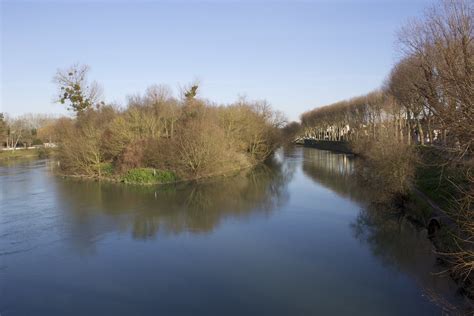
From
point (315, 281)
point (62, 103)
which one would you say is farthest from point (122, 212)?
point (62, 103)

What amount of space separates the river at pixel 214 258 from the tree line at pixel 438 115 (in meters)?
2.06

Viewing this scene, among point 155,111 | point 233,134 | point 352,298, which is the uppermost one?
point 155,111

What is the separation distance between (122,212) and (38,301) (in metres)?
9.49

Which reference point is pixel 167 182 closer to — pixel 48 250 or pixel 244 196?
pixel 244 196

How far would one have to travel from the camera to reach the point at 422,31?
15.8 metres

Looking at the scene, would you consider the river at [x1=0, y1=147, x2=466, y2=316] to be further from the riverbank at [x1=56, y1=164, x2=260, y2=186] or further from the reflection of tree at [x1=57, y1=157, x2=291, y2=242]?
the riverbank at [x1=56, y1=164, x2=260, y2=186]

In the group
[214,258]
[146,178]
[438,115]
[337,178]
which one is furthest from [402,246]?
[146,178]

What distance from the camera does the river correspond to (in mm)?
9984

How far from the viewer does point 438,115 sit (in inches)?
252

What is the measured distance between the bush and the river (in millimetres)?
5695

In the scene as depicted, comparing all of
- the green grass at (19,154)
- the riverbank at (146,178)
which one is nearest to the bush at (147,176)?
the riverbank at (146,178)

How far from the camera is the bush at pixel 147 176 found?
1153 inches

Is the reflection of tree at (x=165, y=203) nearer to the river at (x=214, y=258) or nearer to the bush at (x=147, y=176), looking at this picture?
the river at (x=214, y=258)

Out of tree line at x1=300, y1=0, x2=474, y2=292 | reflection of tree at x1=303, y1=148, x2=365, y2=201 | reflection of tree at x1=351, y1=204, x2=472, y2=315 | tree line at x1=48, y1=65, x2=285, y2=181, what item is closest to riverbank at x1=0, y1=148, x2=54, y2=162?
tree line at x1=48, y1=65, x2=285, y2=181
